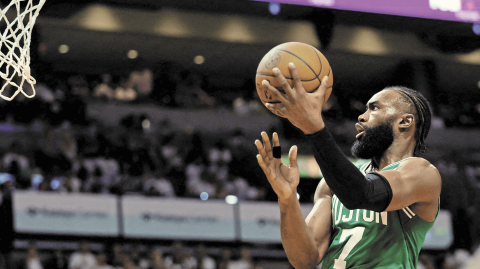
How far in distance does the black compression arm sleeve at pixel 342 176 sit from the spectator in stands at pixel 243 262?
851 cm

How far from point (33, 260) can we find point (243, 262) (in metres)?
3.81

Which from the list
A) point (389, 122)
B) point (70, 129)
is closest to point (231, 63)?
point (70, 129)

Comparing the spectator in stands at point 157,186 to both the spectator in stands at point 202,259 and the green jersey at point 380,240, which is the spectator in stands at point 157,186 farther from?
the green jersey at point 380,240

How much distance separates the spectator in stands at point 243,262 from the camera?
34.7 feet

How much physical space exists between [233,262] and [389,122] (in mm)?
8303

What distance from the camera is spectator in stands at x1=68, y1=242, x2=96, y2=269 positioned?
9.29 m

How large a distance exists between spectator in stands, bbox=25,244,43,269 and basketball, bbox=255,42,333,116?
7608mm

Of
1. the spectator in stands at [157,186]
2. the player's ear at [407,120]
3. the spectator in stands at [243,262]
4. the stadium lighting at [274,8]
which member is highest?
the stadium lighting at [274,8]

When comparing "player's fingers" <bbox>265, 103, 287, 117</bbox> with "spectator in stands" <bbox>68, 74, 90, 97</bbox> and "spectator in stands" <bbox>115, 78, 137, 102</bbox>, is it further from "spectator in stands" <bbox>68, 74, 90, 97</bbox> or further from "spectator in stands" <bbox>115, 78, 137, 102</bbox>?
"spectator in stands" <bbox>115, 78, 137, 102</bbox>

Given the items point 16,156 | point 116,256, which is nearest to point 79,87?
point 16,156

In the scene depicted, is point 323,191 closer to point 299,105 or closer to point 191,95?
point 299,105

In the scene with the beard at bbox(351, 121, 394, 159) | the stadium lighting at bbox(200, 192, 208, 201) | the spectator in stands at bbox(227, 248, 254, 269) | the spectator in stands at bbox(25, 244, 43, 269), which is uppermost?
the beard at bbox(351, 121, 394, 159)

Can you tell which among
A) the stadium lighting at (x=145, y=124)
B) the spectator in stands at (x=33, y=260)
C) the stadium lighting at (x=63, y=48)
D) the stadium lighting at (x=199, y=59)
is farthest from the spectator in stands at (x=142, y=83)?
the spectator in stands at (x=33, y=260)

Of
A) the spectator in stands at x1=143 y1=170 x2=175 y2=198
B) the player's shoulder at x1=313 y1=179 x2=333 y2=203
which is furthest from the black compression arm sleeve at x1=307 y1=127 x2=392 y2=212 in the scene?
the spectator in stands at x1=143 y1=170 x2=175 y2=198
